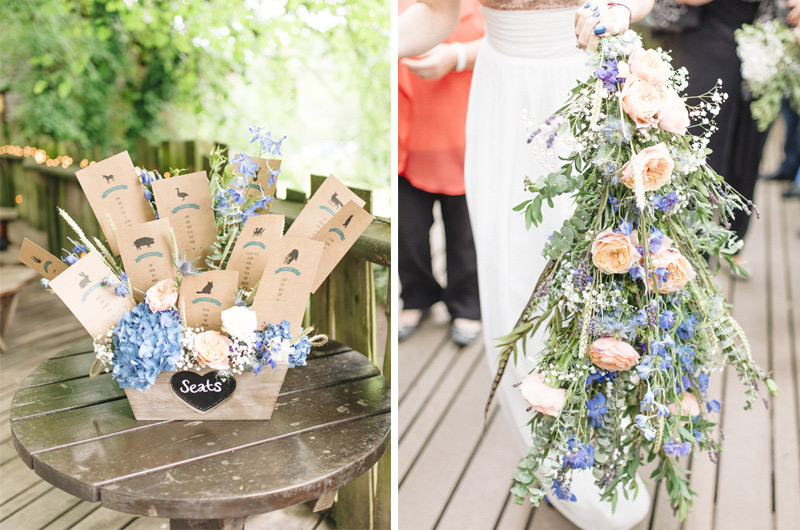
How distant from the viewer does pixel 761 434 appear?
7.44 ft

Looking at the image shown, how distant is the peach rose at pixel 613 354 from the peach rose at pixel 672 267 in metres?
0.13

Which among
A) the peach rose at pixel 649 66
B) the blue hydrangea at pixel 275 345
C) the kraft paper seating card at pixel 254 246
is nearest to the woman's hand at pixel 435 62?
the peach rose at pixel 649 66

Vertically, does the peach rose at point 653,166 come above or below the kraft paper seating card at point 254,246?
above

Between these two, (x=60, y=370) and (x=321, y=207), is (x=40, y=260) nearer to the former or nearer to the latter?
(x=60, y=370)

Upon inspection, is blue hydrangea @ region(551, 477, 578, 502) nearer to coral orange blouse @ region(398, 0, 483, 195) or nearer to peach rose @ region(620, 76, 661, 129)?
peach rose @ region(620, 76, 661, 129)

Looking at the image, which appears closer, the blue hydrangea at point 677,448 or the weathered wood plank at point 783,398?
the blue hydrangea at point 677,448

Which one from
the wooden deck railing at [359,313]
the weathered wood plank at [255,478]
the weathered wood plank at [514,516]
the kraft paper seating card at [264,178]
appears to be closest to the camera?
the weathered wood plank at [255,478]

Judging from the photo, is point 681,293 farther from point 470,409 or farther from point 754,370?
point 470,409

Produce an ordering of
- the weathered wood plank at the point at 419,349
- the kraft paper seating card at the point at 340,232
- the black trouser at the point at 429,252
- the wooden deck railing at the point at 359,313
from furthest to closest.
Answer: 1. the black trouser at the point at 429,252
2. the weathered wood plank at the point at 419,349
3. the wooden deck railing at the point at 359,313
4. the kraft paper seating card at the point at 340,232

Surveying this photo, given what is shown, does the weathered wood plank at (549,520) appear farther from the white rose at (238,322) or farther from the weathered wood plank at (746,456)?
the white rose at (238,322)

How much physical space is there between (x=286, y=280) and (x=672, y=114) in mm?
765

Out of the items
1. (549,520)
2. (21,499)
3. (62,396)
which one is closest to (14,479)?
(21,499)

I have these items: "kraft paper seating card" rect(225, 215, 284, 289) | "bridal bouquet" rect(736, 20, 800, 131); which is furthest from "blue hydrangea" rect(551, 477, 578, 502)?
"bridal bouquet" rect(736, 20, 800, 131)

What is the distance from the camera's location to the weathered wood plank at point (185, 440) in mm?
1176
